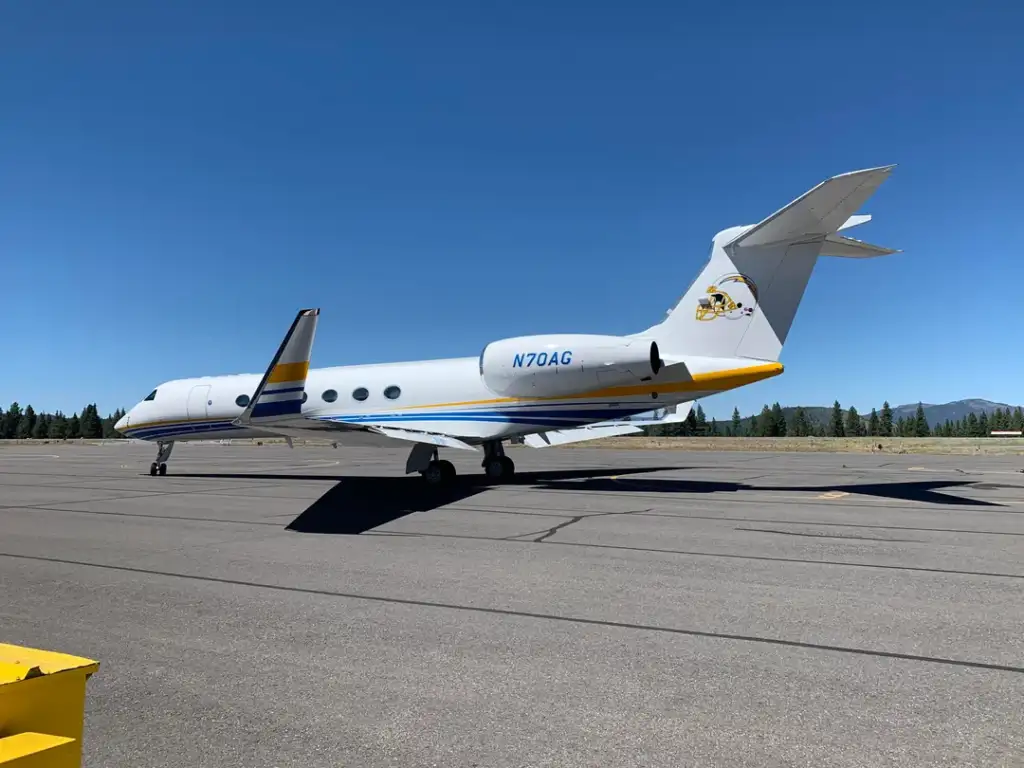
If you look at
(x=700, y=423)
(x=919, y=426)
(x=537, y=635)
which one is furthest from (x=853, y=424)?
(x=537, y=635)

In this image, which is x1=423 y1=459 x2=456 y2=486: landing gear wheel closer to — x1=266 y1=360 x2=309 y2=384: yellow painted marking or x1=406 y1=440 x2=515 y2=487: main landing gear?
x1=406 y1=440 x2=515 y2=487: main landing gear

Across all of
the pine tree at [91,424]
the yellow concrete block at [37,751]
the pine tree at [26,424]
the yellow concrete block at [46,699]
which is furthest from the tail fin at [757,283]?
the pine tree at [26,424]

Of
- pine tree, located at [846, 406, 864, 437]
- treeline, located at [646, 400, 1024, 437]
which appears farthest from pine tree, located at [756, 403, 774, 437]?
pine tree, located at [846, 406, 864, 437]

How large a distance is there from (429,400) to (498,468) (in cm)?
257

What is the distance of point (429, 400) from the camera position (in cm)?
1847

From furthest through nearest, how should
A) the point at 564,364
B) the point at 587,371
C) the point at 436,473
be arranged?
the point at 436,473
the point at 564,364
the point at 587,371

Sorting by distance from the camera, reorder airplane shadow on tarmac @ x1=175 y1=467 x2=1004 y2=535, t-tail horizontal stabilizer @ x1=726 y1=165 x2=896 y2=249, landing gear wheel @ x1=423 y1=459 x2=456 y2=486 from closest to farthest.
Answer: airplane shadow on tarmac @ x1=175 y1=467 x2=1004 y2=535
t-tail horizontal stabilizer @ x1=726 y1=165 x2=896 y2=249
landing gear wheel @ x1=423 y1=459 x2=456 y2=486

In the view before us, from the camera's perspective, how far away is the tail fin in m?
14.7

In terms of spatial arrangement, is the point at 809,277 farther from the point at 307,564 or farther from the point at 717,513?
the point at 307,564

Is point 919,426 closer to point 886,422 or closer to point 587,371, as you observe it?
point 886,422

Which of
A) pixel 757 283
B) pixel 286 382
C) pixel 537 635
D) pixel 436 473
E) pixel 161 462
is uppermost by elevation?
pixel 757 283

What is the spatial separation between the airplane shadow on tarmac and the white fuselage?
1.47 metres

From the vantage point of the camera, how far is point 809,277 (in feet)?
49.1

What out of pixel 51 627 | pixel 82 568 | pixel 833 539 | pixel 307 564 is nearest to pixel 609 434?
pixel 833 539
